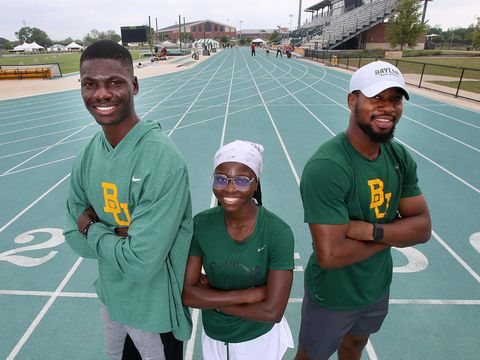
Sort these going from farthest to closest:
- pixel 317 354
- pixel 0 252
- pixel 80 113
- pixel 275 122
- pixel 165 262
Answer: pixel 80 113 → pixel 275 122 → pixel 0 252 → pixel 317 354 → pixel 165 262

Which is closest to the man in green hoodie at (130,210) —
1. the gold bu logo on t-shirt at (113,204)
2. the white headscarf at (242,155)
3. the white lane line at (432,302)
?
the gold bu logo on t-shirt at (113,204)

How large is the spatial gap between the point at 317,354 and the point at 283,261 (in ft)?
3.19

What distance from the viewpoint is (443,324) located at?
3158 millimetres

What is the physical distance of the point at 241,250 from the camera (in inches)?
69.7

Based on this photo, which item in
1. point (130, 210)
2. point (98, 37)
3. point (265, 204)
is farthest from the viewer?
point (98, 37)

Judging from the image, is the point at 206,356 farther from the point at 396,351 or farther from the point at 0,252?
the point at 0,252

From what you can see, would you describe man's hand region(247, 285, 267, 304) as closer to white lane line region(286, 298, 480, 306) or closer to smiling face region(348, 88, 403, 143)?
smiling face region(348, 88, 403, 143)

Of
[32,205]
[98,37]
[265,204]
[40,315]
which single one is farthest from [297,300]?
[98,37]

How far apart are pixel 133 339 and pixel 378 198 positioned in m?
1.68

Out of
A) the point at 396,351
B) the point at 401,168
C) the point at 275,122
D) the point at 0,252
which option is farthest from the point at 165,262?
the point at 275,122

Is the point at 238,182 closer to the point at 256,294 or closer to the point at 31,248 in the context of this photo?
the point at 256,294

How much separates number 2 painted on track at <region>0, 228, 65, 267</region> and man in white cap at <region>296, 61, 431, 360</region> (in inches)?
140

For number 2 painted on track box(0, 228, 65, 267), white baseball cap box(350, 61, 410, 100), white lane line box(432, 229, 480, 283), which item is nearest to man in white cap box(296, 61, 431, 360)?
white baseball cap box(350, 61, 410, 100)

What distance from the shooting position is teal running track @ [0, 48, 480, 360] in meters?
3.06
